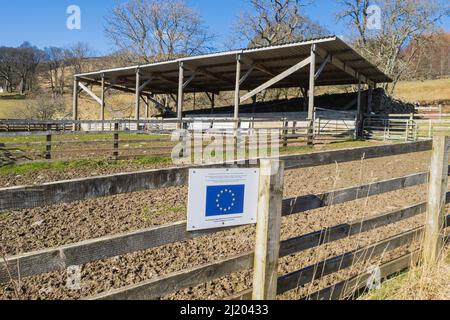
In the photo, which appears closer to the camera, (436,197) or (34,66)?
(436,197)

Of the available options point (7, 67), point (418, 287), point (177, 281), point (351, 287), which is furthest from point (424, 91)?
point (7, 67)

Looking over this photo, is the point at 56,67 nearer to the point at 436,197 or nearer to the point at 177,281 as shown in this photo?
the point at 436,197

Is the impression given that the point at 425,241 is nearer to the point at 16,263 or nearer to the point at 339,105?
the point at 16,263

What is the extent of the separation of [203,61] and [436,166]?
15794 millimetres

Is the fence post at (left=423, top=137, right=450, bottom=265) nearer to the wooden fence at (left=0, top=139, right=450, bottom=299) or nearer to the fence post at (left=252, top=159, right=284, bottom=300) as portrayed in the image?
the wooden fence at (left=0, top=139, right=450, bottom=299)

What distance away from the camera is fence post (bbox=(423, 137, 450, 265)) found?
362 cm

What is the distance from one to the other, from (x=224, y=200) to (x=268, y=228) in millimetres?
345

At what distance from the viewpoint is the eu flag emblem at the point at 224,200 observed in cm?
225

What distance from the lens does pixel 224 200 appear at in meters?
2.30

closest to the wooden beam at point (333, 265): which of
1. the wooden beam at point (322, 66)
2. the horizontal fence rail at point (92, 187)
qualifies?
the horizontal fence rail at point (92, 187)
